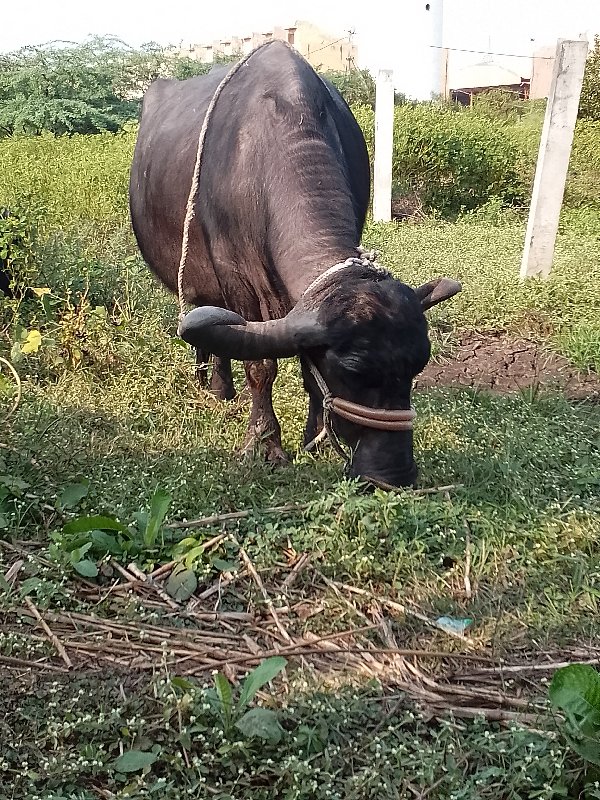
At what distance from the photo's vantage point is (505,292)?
6797mm

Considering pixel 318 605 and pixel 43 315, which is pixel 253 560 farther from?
pixel 43 315

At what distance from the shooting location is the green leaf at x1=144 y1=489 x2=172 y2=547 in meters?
3.04

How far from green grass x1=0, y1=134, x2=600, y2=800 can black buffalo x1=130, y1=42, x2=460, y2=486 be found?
335 mm

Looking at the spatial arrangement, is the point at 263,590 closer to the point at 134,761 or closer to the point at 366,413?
the point at 366,413

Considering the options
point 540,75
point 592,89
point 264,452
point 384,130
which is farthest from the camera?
point 540,75

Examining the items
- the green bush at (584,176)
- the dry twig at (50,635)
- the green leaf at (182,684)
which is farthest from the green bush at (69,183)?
the green bush at (584,176)

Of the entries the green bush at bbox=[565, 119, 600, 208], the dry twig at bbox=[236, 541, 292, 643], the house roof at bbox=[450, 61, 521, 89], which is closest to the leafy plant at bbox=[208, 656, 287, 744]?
the dry twig at bbox=[236, 541, 292, 643]

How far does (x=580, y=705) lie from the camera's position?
6.73 feet

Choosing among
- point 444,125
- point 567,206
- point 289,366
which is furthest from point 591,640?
point 444,125

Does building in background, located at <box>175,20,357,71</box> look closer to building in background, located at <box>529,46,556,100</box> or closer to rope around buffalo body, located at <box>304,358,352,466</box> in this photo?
building in background, located at <box>529,46,556,100</box>

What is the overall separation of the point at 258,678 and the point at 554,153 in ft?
20.6

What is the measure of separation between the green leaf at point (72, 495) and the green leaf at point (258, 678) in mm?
1397

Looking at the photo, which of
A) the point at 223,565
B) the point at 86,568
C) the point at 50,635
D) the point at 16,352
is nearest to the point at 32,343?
the point at 16,352

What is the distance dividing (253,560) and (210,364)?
2256 mm
